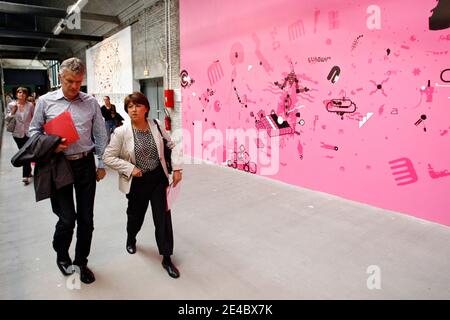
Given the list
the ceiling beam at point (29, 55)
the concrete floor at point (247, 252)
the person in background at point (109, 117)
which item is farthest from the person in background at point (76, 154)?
the ceiling beam at point (29, 55)

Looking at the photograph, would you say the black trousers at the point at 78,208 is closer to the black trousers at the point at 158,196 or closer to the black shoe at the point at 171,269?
the black trousers at the point at 158,196

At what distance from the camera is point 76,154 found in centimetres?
222

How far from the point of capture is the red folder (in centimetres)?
207

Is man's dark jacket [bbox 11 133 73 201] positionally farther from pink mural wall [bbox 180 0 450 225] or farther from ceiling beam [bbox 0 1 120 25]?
ceiling beam [bbox 0 1 120 25]

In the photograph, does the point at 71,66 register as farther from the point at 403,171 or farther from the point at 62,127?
the point at 403,171

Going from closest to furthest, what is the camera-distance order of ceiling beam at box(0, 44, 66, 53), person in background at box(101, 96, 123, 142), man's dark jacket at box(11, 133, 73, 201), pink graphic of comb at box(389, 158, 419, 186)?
1. man's dark jacket at box(11, 133, 73, 201)
2. pink graphic of comb at box(389, 158, 419, 186)
3. person in background at box(101, 96, 123, 142)
4. ceiling beam at box(0, 44, 66, 53)

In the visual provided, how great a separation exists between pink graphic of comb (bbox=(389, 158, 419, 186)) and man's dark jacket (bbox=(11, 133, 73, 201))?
3.27 metres

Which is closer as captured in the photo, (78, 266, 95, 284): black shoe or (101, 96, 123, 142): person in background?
(78, 266, 95, 284): black shoe

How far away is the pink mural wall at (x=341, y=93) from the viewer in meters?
3.29

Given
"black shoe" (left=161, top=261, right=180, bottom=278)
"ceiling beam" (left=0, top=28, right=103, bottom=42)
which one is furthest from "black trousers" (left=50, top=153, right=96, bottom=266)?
"ceiling beam" (left=0, top=28, right=103, bottom=42)

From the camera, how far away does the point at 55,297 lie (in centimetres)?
211

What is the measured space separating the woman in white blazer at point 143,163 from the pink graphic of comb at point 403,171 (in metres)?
2.51

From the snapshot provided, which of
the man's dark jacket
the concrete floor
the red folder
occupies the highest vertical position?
the red folder

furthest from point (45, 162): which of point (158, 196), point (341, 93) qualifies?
point (341, 93)
